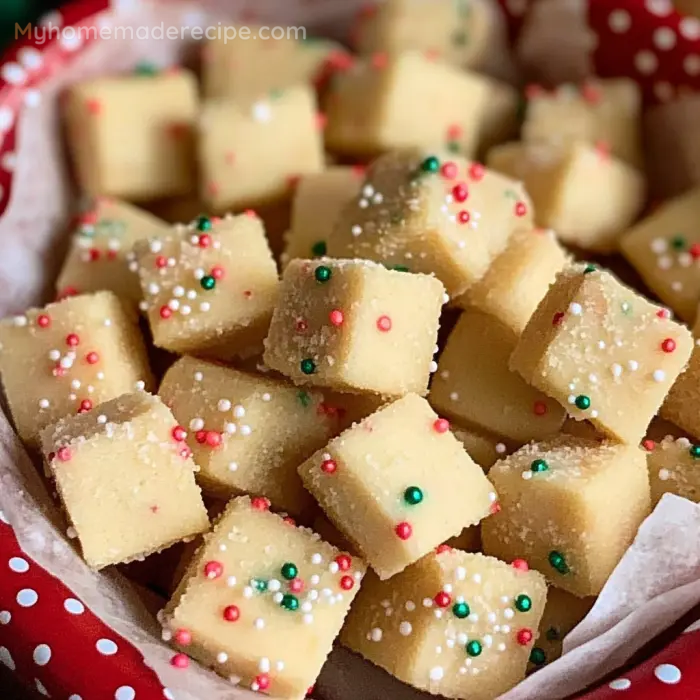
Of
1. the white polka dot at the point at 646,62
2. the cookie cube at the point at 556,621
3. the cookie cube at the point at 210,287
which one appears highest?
the white polka dot at the point at 646,62

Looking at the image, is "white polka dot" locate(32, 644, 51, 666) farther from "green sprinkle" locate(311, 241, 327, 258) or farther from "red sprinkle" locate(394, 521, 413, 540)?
"green sprinkle" locate(311, 241, 327, 258)

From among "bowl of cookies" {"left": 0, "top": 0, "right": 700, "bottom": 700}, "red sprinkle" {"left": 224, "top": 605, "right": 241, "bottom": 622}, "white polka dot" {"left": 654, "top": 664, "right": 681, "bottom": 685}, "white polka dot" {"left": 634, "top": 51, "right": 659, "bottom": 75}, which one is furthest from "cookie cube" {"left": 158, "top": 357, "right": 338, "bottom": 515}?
"white polka dot" {"left": 634, "top": 51, "right": 659, "bottom": 75}

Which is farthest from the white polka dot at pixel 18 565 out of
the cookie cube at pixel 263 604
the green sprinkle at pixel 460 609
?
the green sprinkle at pixel 460 609

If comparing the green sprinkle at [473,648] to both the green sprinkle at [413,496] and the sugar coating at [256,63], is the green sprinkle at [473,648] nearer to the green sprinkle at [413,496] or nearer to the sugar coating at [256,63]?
the green sprinkle at [413,496]

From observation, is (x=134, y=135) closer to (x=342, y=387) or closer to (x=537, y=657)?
(x=342, y=387)

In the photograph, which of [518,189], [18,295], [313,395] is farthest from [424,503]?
[18,295]

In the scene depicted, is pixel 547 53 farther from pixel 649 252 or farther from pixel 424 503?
pixel 424 503
